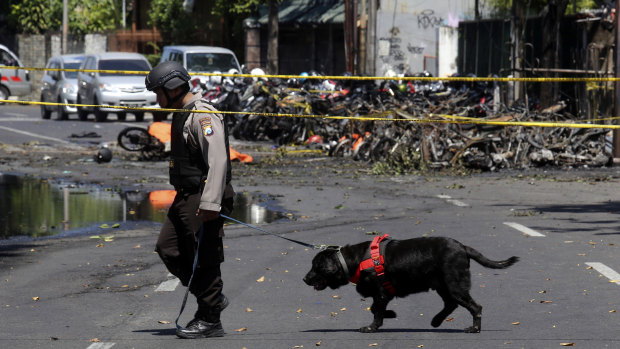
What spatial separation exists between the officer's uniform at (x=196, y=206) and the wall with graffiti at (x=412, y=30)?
3166cm

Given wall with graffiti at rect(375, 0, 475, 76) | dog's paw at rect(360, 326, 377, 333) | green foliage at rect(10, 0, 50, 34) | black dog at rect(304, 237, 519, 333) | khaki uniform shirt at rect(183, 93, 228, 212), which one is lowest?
dog's paw at rect(360, 326, 377, 333)

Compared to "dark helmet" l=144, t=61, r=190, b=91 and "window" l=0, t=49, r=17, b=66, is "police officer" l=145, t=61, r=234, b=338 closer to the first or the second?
"dark helmet" l=144, t=61, r=190, b=91

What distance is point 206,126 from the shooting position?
255 inches

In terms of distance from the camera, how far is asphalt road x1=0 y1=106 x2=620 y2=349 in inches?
260

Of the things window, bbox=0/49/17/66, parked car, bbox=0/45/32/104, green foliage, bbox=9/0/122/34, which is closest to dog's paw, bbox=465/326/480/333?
parked car, bbox=0/45/32/104

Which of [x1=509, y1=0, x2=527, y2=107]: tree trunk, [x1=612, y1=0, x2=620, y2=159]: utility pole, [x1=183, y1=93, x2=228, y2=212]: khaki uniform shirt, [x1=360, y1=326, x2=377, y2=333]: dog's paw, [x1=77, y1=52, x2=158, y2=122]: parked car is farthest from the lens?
[x1=77, y1=52, x2=158, y2=122]: parked car

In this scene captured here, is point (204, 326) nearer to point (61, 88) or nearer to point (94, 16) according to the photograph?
point (61, 88)

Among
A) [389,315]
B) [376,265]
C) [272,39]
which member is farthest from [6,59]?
[376,265]

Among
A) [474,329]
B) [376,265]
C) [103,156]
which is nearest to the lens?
[376,265]

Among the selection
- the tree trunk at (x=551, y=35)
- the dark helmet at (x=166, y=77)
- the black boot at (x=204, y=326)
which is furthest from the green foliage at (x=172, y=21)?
the black boot at (x=204, y=326)

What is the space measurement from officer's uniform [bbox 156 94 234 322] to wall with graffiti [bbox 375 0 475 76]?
3166 cm

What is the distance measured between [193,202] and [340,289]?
2021mm

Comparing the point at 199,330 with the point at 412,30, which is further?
the point at 412,30

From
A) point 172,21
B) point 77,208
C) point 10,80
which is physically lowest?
point 77,208
